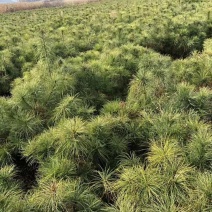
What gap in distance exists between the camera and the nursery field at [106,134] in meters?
2.37

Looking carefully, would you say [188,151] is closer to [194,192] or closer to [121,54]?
[194,192]

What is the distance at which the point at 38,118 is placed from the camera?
3.61 meters

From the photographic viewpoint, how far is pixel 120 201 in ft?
7.99

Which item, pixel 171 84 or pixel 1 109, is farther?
pixel 171 84

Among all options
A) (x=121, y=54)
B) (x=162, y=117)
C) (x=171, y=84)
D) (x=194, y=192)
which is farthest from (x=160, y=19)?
(x=194, y=192)

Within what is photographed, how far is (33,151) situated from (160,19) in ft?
20.0

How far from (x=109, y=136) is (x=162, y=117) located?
2.14 feet

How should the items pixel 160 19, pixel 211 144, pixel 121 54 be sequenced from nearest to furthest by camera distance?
pixel 211 144
pixel 121 54
pixel 160 19

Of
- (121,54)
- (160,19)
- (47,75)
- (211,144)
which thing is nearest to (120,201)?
(211,144)

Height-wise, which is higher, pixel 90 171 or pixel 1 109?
pixel 1 109

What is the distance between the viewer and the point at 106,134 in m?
3.17

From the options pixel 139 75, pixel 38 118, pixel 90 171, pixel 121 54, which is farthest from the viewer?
pixel 121 54

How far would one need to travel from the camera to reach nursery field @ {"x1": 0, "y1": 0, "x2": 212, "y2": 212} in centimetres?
237

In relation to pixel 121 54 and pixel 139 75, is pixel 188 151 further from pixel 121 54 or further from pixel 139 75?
pixel 121 54
